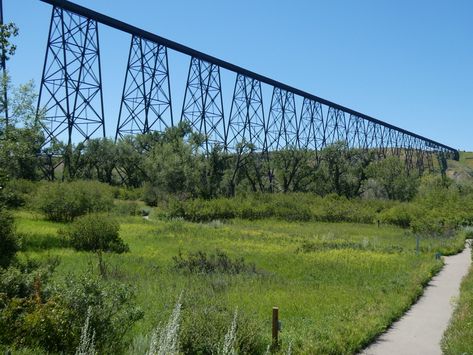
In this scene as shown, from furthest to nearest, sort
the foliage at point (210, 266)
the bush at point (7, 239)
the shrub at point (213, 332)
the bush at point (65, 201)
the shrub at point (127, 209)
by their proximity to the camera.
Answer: the shrub at point (127, 209) → the bush at point (65, 201) → the foliage at point (210, 266) → the bush at point (7, 239) → the shrub at point (213, 332)

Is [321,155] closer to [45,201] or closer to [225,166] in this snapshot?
[225,166]

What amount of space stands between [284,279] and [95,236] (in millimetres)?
7304

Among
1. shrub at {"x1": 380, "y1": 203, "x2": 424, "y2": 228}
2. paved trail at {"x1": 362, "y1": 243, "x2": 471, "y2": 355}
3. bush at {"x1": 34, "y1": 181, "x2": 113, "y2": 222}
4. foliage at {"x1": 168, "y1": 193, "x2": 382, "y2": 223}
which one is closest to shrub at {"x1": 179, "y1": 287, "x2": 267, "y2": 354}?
paved trail at {"x1": 362, "y1": 243, "x2": 471, "y2": 355}

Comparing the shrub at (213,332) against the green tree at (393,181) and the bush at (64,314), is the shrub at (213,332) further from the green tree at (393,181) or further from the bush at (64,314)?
the green tree at (393,181)

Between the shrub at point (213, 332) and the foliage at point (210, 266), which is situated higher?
the shrub at point (213, 332)

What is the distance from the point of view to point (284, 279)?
1272 centimetres

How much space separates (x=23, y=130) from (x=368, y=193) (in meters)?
50.5

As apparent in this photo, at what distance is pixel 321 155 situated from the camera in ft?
170

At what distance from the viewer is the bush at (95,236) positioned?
54.2ft

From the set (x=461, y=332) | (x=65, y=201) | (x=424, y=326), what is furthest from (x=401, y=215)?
(x=461, y=332)

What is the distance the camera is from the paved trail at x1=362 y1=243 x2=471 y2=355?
7.46 meters

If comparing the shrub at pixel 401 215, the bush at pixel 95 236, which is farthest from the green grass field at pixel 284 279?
the shrub at pixel 401 215

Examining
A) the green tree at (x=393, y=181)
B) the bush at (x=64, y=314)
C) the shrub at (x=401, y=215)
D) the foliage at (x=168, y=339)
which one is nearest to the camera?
the foliage at (x=168, y=339)

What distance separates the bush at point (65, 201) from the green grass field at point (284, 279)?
1.15 m
